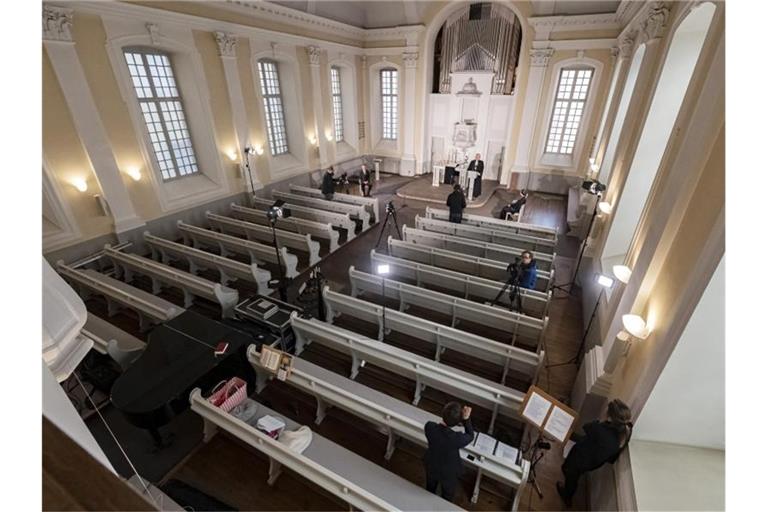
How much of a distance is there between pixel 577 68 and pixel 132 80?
12.9 metres

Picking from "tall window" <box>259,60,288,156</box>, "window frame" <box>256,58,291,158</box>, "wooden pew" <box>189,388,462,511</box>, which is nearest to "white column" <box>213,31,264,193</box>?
"window frame" <box>256,58,291,158</box>

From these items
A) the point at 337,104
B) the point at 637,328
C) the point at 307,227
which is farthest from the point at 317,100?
the point at 637,328

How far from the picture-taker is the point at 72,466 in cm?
65

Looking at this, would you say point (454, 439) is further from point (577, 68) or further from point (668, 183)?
point (577, 68)

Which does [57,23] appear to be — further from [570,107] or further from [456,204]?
[570,107]

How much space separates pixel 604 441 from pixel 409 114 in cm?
1349

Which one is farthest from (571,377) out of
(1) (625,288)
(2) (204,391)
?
(2) (204,391)

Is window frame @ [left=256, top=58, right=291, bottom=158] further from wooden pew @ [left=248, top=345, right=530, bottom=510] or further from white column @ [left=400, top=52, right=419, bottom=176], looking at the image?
wooden pew @ [left=248, top=345, right=530, bottom=510]

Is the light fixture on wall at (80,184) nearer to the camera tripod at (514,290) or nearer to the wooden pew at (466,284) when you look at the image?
the wooden pew at (466,284)

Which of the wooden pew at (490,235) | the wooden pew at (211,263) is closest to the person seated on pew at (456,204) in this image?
the wooden pew at (490,235)

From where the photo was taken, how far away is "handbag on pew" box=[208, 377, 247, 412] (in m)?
3.57

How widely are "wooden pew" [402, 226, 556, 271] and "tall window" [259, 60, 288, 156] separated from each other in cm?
632

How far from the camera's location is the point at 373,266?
6594 millimetres

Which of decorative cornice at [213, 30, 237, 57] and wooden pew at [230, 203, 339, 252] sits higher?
decorative cornice at [213, 30, 237, 57]
